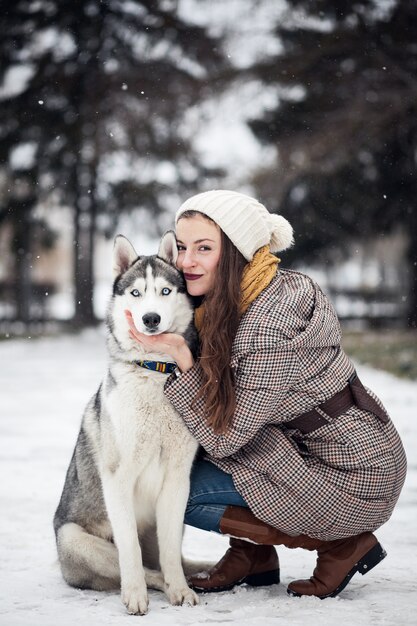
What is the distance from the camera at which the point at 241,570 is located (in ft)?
10.3

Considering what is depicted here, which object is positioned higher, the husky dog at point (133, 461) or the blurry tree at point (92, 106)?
the husky dog at point (133, 461)

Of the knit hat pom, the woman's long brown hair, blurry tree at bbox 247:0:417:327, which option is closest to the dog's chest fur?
the woman's long brown hair

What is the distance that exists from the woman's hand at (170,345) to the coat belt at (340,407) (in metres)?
0.50

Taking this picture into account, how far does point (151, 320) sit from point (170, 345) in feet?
0.51

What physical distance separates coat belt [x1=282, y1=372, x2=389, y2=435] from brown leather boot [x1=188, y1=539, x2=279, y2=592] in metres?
0.60

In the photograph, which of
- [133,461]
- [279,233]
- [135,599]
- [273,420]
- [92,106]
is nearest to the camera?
[135,599]

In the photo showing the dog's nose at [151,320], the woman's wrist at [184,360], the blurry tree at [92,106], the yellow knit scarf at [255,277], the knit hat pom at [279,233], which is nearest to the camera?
the dog's nose at [151,320]

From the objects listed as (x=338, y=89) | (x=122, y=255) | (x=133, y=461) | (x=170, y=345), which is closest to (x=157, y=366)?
(x=170, y=345)

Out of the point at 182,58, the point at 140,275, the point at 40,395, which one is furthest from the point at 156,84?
the point at 140,275

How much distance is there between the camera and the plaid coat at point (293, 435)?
2904 millimetres

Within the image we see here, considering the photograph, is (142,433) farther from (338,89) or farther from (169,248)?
(338,89)

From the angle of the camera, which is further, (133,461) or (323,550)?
(323,550)

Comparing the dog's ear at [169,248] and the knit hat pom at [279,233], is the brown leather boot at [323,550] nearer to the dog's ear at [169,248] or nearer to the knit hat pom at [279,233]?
the dog's ear at [169,248]

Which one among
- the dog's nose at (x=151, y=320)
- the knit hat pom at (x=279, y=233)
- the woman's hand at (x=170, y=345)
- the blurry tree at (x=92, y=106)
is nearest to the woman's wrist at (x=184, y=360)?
the woman's hand at (x=170, y=345)
